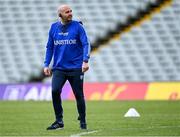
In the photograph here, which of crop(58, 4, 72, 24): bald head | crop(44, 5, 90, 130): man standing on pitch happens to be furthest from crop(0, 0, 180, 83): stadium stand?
crop(58, 4, 72, 24): bald head

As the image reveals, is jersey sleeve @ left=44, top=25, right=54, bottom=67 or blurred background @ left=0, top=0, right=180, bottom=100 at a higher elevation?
jersey sleeve @ left=44, top=25, right=54, bottom=67

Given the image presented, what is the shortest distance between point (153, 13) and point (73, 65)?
22.7 metres

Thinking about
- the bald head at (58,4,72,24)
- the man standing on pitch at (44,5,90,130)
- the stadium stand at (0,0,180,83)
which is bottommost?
the stadium stand at (0,0,180,83)

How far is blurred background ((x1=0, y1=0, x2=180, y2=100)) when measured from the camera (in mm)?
32875

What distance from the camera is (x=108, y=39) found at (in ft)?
114

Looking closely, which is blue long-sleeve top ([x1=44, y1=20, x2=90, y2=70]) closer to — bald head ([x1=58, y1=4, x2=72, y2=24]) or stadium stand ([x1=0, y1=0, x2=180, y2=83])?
bald head ([x1=58, y1=4, x2=72, y2=24])

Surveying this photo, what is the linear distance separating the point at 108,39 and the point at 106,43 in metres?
0.28

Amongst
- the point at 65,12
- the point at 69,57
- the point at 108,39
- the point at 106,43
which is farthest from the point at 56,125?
the point at 108,39

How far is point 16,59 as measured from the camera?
34500mm

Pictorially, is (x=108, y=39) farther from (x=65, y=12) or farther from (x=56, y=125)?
(x=65, y=12)

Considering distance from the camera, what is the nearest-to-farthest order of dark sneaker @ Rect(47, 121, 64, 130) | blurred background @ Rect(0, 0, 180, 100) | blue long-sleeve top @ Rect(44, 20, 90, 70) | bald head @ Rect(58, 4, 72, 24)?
1. bald head @ Rect(58, 4, 72, 24)
2. blue long-sleeve top @ Rect(44, 20, 90, 70)
3. dark sneaker @ Rect(47, 121, 64, 130)
4. blurred background @ Rect(0, 0, 180, 100)

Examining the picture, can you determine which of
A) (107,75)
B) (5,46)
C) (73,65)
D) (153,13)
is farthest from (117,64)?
(73,65)

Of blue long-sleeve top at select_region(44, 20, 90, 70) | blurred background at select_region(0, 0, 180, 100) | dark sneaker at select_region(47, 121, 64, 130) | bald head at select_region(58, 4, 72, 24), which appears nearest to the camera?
bald head at select_region(58, 4, 72, 24)

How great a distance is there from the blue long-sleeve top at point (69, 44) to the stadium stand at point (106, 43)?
65.2ft
